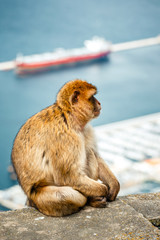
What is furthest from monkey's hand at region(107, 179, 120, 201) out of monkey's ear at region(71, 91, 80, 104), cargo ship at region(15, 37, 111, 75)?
cargo ship at region(15, 37, 111, 75)

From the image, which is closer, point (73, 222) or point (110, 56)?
point (73, 222)

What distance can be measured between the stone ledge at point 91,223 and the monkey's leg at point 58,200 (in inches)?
1.6

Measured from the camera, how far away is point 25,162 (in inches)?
91.6

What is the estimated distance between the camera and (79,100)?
2.45 metres

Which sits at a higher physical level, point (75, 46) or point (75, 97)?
point (75, 46)

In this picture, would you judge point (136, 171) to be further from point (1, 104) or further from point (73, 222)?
point (73, 222)

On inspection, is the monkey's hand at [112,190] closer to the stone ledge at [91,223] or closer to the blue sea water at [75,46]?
the stone ledge at [91,223]

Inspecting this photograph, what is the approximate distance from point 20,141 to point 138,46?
17.2 m

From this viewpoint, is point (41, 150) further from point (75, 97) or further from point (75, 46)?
point (75, 46)

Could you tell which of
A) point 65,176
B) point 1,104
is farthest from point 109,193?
point 1,104

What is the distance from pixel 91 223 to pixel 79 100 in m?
0.79

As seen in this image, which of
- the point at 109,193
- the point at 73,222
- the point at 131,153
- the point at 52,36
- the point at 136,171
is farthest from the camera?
the point at 52,36

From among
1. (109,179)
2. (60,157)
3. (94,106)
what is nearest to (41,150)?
(60,157)

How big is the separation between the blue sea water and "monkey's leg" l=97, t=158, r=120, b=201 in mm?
14094
